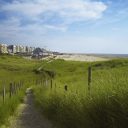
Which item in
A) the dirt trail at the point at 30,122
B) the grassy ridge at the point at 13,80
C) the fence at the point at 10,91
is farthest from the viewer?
the fence at the point at 10,91

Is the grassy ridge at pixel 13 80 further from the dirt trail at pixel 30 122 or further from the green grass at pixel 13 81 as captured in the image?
the dirt trail at pixel 30 122

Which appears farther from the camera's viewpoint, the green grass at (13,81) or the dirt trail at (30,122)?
the green grass at (13,81)

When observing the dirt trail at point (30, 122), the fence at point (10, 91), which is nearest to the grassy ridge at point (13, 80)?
the fence at point (10, 91)

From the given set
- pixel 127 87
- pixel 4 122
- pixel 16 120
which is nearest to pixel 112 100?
pixel 127 87

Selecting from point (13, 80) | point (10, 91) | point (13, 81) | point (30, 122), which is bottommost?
point (13, 80)

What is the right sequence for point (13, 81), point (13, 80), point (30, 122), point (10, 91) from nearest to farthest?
1. point (30, 122)
2. point (10, 91)
3. point (13, 81)
4. point (13, 80)

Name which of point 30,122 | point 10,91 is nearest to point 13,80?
point 10,91

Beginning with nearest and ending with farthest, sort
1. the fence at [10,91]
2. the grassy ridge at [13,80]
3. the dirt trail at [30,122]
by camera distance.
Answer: the dirt trail at [30,122] < the grassy ridge at [13,80] < the fence at [10,91]

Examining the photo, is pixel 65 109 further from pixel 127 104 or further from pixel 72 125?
pixel 127 104

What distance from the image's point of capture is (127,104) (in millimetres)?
7855

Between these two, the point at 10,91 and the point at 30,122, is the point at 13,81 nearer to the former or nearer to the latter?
the point at 10,91

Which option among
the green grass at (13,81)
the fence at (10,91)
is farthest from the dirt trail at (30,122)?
the fence at (10,91)

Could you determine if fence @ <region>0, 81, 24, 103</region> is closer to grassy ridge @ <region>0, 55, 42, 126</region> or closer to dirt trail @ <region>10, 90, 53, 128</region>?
grassy ridge @ <region>0, 55, 42, 126</region>

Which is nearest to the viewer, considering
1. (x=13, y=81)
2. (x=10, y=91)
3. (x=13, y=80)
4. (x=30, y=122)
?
(x=30, y=122)
